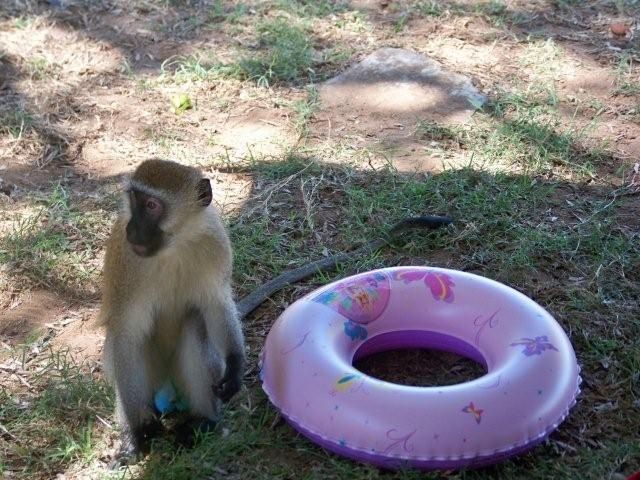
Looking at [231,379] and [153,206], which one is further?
[231,379]

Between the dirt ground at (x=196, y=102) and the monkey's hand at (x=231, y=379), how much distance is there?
2.76 ft

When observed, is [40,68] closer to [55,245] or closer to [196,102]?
[196,102]

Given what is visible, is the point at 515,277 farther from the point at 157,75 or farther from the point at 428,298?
the point at 157,75

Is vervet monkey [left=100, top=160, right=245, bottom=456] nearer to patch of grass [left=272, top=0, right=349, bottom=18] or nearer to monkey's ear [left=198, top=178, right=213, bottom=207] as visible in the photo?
monkey's ear [left=198, top=178, right=213, bottom=207]

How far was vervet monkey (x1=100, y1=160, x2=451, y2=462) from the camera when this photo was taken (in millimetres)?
3550

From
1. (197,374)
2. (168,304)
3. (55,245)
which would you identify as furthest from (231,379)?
(55,245)

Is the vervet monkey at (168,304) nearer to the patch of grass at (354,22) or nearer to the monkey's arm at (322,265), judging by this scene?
the monkey's arm at (322,265)

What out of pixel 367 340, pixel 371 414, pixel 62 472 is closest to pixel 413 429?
pixel 371 414

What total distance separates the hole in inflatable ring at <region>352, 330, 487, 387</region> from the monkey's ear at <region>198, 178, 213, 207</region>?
996 mm

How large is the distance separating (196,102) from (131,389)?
3305 mm

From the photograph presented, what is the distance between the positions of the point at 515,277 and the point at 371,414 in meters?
1.60

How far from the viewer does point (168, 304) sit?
3.75m

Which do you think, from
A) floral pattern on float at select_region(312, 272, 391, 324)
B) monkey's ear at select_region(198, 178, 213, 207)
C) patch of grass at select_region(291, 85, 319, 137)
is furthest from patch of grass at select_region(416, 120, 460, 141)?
monkey's ear at select_region(198, 178, 213, 207)

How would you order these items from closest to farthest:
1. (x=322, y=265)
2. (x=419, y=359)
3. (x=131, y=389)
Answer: (x=131, y=389), (x=419, y=359), (x=322, y=265)
